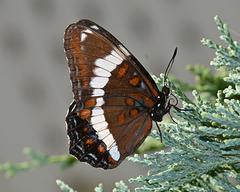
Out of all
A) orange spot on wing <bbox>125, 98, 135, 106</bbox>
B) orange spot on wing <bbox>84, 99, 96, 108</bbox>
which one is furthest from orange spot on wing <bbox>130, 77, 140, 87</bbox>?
orange spot on wing <bbox>84, 99, 96, 108</bbox>

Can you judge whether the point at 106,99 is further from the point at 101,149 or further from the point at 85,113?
the point at 101,149

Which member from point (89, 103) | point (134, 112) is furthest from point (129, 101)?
point (89, 103)

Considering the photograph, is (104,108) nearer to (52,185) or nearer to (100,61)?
(100,61)

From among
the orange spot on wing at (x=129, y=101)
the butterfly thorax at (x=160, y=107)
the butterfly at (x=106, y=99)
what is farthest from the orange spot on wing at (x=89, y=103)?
the butterfly thorax at (x=160, y=107)

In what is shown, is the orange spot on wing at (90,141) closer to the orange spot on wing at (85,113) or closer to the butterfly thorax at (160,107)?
the orange spot on wing at (85,113)

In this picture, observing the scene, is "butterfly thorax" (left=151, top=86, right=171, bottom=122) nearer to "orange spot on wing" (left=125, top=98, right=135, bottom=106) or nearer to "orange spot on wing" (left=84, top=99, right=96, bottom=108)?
"orange spot on wing" (left=125, top=98, right=135, bottom=106)

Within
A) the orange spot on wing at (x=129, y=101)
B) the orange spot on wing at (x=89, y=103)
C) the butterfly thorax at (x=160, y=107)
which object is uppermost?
the orange spot on wing at (x=89, y=103)

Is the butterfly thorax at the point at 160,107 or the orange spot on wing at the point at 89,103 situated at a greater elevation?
the orange spot on wing at the point at 89,103
